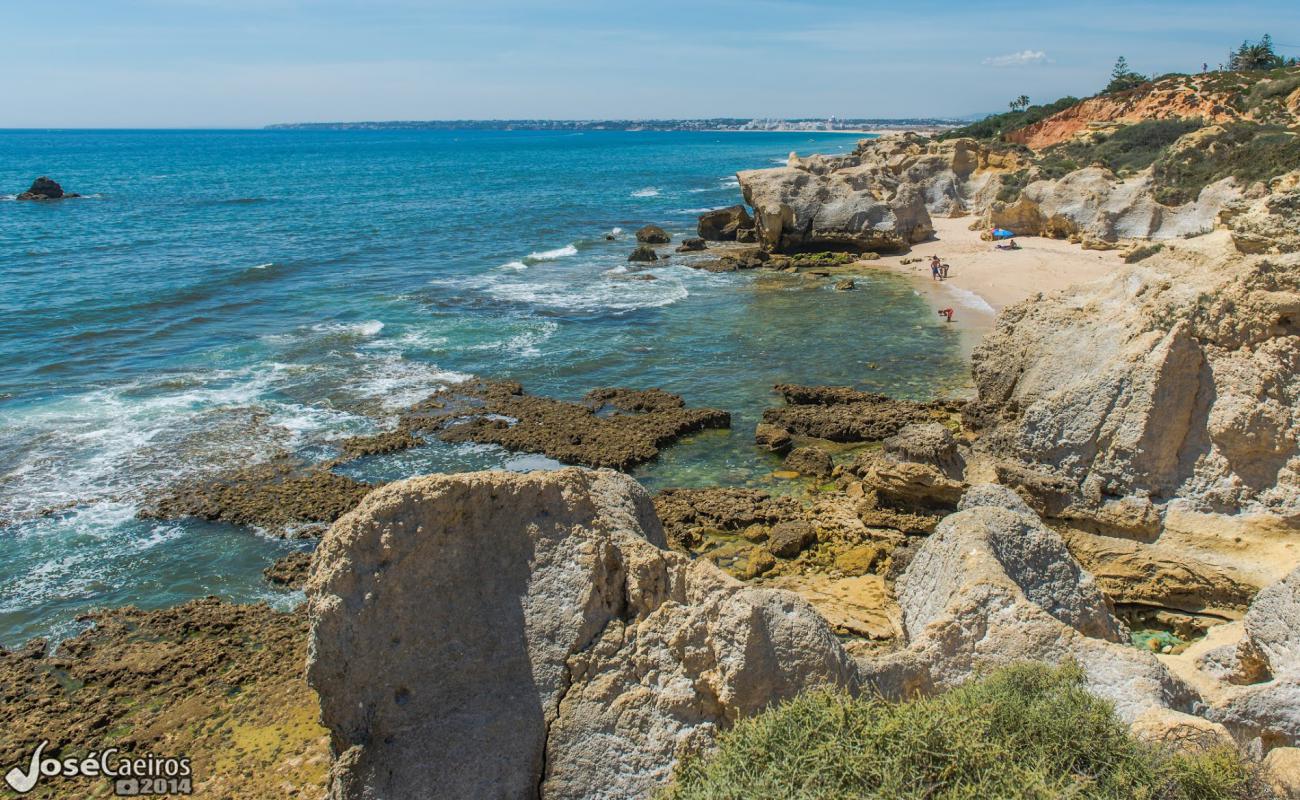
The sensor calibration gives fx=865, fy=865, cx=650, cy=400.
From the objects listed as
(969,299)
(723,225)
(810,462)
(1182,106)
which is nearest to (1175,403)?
(810,462)

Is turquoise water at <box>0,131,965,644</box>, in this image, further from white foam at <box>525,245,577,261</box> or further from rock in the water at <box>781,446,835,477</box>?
rock in the water at <box>781,446,835,477</box>

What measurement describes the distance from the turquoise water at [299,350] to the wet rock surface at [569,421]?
1.71 ft

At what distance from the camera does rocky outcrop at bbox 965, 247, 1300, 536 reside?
12.3 metres

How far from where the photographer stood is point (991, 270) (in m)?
36.2

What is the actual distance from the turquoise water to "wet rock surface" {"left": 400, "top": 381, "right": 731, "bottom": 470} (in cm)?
52

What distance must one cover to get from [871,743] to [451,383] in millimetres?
20799

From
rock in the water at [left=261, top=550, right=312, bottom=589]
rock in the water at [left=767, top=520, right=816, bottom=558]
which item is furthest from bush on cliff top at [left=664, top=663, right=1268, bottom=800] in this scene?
rock in the water at [left=261, top=550, right=312, bottom=589]

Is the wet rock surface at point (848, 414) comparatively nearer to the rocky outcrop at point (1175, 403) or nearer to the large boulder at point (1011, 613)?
the rocky outcrop at point (1175, 403)

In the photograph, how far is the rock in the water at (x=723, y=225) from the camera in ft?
163

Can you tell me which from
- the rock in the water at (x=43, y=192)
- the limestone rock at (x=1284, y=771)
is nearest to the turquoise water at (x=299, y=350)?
the limestone rock at (x=1284, y=771)

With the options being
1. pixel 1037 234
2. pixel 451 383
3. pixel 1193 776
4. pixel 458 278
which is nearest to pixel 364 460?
pixel 451 383

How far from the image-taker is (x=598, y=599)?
7.57 meters

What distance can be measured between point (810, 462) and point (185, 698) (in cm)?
1210

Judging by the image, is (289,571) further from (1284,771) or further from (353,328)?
(353,328)
